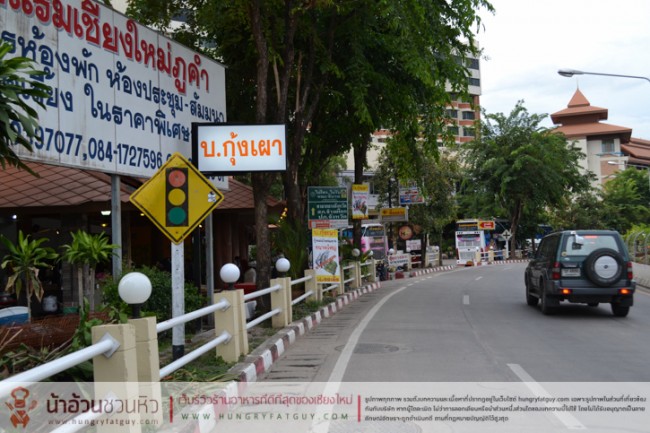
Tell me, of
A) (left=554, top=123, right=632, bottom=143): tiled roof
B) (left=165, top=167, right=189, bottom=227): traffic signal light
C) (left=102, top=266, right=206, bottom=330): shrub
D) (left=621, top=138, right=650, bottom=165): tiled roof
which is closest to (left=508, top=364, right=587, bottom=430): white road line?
(left=165, top=167, right=189, bottom=227): traffic signal light

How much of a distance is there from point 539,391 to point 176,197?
462 cm

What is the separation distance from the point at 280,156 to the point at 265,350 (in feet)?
13.4

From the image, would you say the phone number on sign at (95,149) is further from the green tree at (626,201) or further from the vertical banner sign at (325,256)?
the green tree at (626,201)

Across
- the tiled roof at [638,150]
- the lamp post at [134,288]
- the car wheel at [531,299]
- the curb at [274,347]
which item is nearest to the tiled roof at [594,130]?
the tiled roof at [638,150]

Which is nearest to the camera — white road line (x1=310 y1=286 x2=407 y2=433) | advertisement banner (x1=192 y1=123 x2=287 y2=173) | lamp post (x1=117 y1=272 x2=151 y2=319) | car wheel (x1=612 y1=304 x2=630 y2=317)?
lamp post (x1=117 y1=272 x2=151 y2=319)

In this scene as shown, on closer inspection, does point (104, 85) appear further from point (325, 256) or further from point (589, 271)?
point (589, 271)

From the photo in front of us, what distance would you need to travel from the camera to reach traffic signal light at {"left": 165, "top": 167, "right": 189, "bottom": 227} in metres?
7.73

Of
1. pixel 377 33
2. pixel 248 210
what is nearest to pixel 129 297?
pixel 377 33

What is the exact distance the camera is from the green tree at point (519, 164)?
5066cm

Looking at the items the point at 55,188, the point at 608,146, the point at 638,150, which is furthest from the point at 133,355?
the point at 638,150

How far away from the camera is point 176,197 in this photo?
7785 millimetres

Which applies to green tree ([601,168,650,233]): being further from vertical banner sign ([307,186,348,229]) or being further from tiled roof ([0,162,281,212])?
tiled roof ([0,162,281,212])

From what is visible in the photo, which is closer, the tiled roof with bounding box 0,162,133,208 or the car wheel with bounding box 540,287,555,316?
the tiled roof with bounding box 0,162,133,208

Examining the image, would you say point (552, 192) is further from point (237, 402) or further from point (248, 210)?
point (237, 402)
